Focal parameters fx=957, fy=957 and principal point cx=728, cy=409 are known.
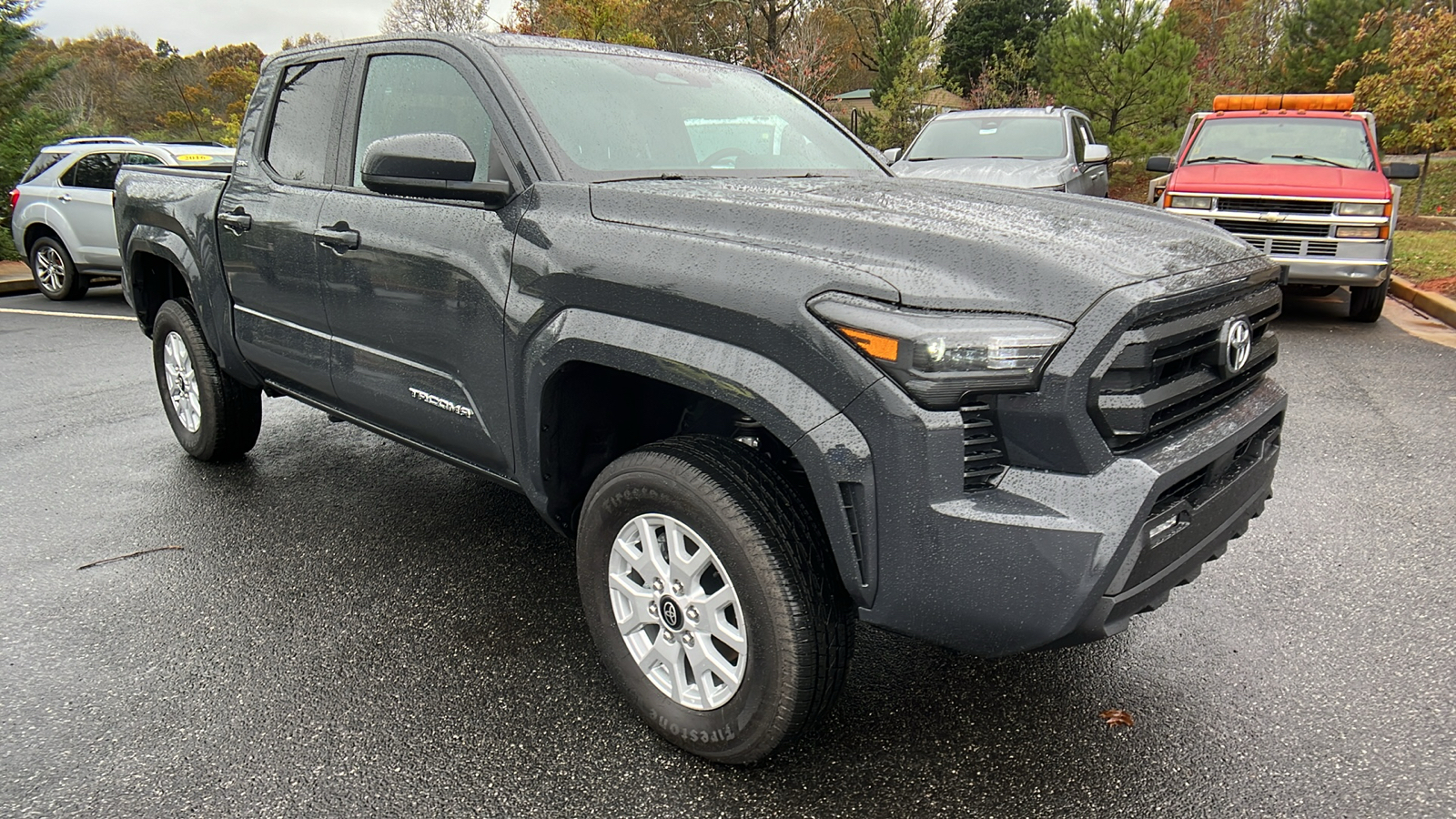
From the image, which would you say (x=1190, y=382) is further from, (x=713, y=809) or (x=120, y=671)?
(x=120, y=671)

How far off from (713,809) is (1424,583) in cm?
275

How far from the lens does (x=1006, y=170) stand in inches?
367

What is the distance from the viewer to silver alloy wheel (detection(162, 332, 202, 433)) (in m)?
4.77

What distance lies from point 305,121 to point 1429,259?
482 inches

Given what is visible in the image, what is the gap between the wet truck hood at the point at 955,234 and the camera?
2.00 meters

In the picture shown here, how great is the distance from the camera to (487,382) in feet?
9.20

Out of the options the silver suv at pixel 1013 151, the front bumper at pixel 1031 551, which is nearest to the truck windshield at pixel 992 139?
the silver suv at pixel 1013 151

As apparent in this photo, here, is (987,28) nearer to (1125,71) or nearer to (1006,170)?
(1125,71)

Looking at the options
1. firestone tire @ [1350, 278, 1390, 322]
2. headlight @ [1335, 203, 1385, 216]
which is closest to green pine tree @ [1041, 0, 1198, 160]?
firestone tire @ [1350, 278, 1390, 322]

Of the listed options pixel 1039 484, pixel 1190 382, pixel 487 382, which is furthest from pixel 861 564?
pixel 487 382

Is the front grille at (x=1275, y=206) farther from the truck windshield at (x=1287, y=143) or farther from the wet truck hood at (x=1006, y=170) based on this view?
the wet truck hood at (x=1006, y=170)

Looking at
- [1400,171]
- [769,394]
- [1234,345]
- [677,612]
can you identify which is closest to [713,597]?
[677,612]

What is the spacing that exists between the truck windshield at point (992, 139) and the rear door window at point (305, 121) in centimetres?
759

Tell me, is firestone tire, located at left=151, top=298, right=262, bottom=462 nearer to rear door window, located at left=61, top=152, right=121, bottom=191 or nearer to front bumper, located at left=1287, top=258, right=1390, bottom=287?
rear door window, located at left=61, top=152, right=121, bottom=191
